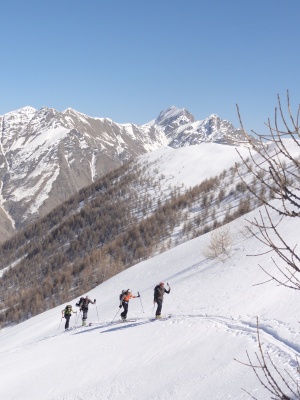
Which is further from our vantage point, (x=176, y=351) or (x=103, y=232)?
(x=103, y=232)

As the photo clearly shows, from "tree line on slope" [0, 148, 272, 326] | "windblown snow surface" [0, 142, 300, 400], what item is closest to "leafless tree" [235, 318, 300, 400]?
"windblown snow surface" [0, 142, 300, 400]

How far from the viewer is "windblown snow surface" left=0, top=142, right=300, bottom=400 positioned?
10.6m

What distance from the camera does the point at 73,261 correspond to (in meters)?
121

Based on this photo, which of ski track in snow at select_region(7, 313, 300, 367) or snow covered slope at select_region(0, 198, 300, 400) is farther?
ski track in snow at select_region(7, 313, 300, 367)

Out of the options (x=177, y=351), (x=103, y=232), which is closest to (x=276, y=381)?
(x=177, y=351)

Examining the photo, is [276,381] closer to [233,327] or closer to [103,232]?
[233,327]

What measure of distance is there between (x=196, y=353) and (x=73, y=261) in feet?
367

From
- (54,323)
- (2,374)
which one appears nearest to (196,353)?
(2,374)

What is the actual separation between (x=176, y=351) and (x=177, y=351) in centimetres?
5

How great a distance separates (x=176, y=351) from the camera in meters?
13.4

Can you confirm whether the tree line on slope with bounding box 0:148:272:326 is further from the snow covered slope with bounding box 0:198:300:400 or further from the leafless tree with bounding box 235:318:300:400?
the leafless tree with bounding box 235:318:300:400

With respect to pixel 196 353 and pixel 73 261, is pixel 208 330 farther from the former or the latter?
pixel 73 261

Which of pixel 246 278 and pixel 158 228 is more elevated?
pixel 158 228

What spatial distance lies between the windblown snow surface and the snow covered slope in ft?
0.10
